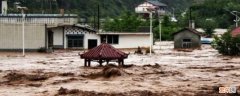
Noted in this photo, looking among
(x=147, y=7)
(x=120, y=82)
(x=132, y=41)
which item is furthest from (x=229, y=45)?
(x=147, y=7)

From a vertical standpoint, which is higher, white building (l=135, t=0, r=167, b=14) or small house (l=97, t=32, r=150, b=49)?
white building (l=135, t=0, r=167, b=14)

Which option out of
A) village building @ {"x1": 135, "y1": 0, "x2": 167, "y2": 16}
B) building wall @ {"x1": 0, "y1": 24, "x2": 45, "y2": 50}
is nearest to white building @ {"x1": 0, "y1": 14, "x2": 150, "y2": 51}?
building wall @ {"x1": 0, "y1": 24, "x2": 45, "y2": 50}

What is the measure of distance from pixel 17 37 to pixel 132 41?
13461 millimetres

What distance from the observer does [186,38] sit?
6203 cm

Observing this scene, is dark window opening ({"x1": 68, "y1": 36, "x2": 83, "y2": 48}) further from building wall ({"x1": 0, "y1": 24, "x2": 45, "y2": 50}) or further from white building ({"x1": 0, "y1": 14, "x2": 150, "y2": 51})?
building wall ({"x1": 0, "y1": 24, "x2": 45, "y2": 50})

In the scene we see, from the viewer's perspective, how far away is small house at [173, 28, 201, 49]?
61.8 m

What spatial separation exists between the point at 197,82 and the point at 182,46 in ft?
124

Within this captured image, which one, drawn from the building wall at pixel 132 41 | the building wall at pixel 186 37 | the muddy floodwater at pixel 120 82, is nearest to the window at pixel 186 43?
the building wall at pixel 186 37

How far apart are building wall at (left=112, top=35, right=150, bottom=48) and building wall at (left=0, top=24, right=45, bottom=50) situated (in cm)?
1034

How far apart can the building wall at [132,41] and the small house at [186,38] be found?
12.9ft

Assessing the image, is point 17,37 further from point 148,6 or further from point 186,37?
point 148,6

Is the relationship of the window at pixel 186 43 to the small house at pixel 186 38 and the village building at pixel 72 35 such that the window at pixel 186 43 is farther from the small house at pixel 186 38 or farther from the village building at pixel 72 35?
the village building at pixel 72 35

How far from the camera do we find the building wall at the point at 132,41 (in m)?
59.0

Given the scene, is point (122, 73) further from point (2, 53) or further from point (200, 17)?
point (200, 17)
